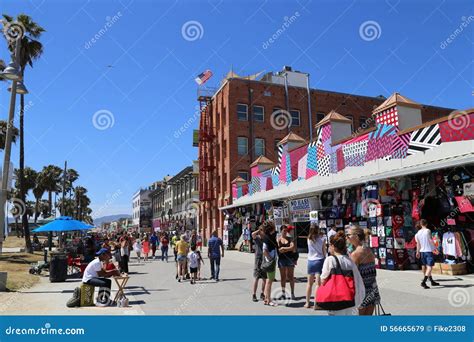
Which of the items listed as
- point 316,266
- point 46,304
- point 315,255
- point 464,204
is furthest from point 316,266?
point 46,304

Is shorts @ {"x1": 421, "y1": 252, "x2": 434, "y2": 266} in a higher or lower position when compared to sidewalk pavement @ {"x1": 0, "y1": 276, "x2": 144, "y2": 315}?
higher

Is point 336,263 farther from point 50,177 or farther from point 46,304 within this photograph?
point 50,177

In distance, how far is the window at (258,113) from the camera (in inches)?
1470

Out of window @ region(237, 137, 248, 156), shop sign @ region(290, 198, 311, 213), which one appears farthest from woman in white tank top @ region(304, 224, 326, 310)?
window @ region(237, 137, 248, 156)

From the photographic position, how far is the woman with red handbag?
16.4 feet

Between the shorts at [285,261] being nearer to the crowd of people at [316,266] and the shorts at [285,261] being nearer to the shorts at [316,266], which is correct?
the crowd of people at [316,266]

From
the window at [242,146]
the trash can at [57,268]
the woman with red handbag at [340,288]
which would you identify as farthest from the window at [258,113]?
the woman with red handbag at [340,288]

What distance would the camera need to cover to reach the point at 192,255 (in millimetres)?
13531

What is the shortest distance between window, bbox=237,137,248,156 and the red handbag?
31.3 meters

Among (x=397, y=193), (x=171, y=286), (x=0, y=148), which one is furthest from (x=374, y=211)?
(x=0, y=148)

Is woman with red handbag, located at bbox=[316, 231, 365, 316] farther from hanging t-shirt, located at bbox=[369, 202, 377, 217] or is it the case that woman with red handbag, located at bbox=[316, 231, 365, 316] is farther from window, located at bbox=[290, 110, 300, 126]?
window, located at bbox=[290, 110, 300, 126]

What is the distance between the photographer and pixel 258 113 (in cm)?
3756

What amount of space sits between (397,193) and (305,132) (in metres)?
26.1

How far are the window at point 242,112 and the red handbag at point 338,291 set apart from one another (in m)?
31.9
